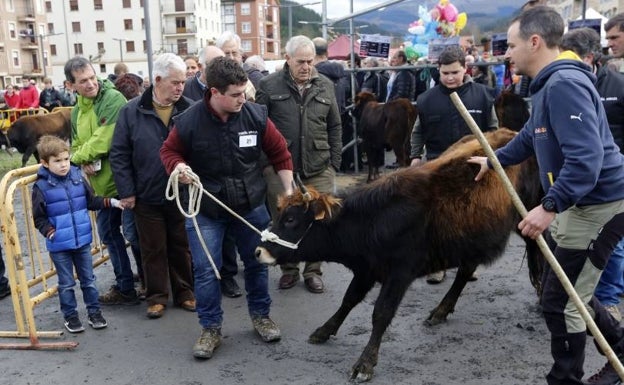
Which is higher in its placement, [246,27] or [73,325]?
[246,27]

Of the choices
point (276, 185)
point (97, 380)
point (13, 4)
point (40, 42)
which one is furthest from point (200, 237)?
point (13, 4)

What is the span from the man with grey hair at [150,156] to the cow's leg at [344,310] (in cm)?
146

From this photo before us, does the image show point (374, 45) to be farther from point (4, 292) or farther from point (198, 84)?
point (4, 292)

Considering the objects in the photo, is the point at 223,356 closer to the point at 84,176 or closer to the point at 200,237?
the point at 200,237

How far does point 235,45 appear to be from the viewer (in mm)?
6531

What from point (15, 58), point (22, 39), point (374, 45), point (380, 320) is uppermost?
point (22, 39)

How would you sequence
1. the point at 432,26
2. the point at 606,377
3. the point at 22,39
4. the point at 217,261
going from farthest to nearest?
the point at 22,39 → the point at 432,26 → the point at 217,261 → the point at 606,377

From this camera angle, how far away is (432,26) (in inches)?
408

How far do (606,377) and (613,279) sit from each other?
1160 millimetres

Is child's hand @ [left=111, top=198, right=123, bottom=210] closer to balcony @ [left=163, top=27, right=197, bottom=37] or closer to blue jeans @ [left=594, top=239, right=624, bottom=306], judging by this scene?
blue jeans @ [left=594, top=239, right=624, bottom=306]

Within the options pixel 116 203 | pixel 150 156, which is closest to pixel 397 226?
pixel 150 156

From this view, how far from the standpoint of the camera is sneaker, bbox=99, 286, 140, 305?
5.30 m

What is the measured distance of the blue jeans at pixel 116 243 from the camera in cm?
520

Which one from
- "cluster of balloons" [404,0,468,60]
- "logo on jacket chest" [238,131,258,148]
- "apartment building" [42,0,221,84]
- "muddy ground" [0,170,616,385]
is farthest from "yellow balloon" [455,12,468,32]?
"apartment building" [42,0,221,84]
